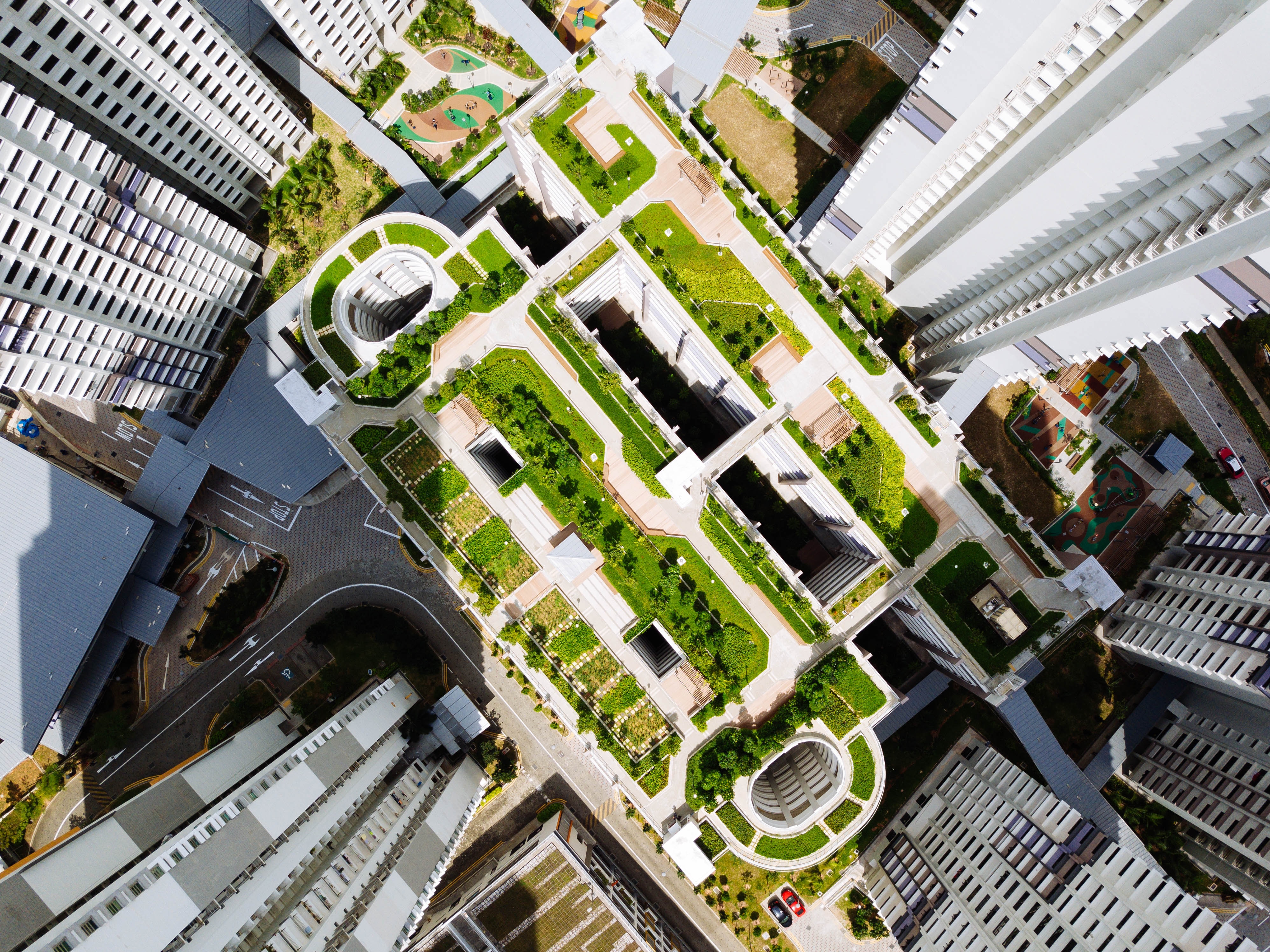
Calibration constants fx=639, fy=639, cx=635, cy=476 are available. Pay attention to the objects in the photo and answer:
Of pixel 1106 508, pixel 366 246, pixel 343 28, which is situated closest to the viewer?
pixel 366 246

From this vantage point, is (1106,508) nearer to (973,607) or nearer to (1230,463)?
(1230,463)

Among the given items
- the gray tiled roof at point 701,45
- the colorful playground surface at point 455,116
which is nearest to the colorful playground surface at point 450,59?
the colorful playground surface at point 455,116

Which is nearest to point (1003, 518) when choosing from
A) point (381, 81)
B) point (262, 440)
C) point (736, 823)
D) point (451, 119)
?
point (736, 823)

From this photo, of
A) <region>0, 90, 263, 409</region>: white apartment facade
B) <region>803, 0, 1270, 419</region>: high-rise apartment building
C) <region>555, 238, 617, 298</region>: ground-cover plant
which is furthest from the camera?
<region>555, 238, 617, 298</region>: ground-cover plant

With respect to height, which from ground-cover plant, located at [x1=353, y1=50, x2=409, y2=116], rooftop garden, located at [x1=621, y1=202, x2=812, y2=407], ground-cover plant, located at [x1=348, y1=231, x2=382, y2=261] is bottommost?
rooftop garden, located at [x1=621, y1=202, x2=812, y2=407]

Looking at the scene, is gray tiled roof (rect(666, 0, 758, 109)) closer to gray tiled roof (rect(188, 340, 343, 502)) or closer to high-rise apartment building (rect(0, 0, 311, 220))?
high-rise apartment building (rect(0, 0, 311, 220))

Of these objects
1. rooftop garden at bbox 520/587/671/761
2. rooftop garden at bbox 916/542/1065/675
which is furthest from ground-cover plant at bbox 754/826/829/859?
rooftop garden at bbox 916/542/1065/675

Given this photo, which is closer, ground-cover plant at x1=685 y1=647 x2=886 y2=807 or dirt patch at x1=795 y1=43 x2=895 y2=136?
ground-cover plant at x1=685 y1=647 x2=886 y2=807
